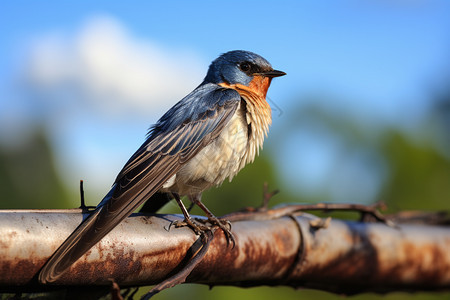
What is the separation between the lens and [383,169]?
564 inches

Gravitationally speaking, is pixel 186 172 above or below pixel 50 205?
above

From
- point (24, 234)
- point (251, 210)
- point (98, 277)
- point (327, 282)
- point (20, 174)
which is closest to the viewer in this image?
point (24, 234)

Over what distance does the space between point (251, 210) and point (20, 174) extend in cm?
1571

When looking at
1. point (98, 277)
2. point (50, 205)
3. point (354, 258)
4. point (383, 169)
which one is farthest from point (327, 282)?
point (50, 205)

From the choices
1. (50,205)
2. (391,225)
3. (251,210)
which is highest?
(251,210)

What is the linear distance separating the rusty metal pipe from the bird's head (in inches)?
50.6

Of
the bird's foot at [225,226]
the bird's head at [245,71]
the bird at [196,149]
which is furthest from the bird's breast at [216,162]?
the bird's head at [245,71]

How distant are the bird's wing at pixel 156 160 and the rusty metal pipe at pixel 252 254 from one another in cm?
5

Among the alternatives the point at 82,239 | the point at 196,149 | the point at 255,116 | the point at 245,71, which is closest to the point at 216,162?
the point at 196,149

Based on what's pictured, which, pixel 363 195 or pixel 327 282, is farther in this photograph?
pixel 363 195

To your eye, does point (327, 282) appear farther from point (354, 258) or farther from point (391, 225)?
point (391, 225)

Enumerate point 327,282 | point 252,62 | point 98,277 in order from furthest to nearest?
point 252,62
point 327,282
point 98,277

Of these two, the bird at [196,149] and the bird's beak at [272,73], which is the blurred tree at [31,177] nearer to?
the bird's beak at [272,73]

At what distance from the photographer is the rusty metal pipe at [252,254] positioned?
6.16ft
